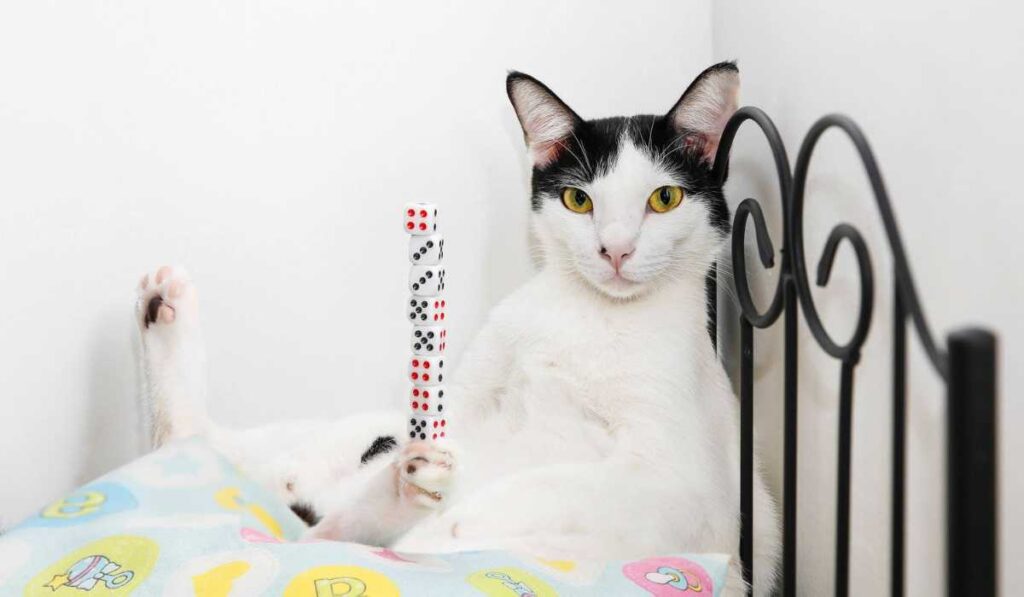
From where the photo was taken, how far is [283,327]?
4.59 feet

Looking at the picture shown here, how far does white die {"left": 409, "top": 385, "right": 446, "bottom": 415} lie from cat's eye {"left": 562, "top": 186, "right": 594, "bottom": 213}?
0.36 meters

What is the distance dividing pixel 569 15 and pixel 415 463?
31.2 inches

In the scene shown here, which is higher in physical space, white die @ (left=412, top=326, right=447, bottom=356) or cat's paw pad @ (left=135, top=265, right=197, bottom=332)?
cat's paw pad @ (left=135, top=265, right=197, bottom=332)

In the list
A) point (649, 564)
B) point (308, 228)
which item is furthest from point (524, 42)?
point (649, 564)

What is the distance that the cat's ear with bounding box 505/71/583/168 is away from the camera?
3.96ft

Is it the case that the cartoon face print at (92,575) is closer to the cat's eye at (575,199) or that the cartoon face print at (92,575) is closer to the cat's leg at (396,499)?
the cat's leg at (396,499)

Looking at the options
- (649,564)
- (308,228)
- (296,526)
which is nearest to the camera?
(649,564)

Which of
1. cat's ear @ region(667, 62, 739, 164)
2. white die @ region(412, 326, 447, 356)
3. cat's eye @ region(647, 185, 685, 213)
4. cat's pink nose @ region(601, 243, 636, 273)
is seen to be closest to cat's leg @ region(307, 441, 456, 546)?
white die @ region(412, 326, 447, 356)

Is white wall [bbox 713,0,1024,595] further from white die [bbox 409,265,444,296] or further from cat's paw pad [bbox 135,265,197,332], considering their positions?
cat's paw pad [bbox 135,265,197,332]

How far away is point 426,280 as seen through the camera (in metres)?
0.97

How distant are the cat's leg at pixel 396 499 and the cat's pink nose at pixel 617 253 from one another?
0.34 m

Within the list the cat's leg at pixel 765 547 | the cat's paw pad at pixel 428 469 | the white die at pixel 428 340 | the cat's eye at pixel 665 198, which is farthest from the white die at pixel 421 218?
the cat's leg at pixel 765 547

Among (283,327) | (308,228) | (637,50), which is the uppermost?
(637,50)

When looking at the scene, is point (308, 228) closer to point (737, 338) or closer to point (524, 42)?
point (524, 42)
